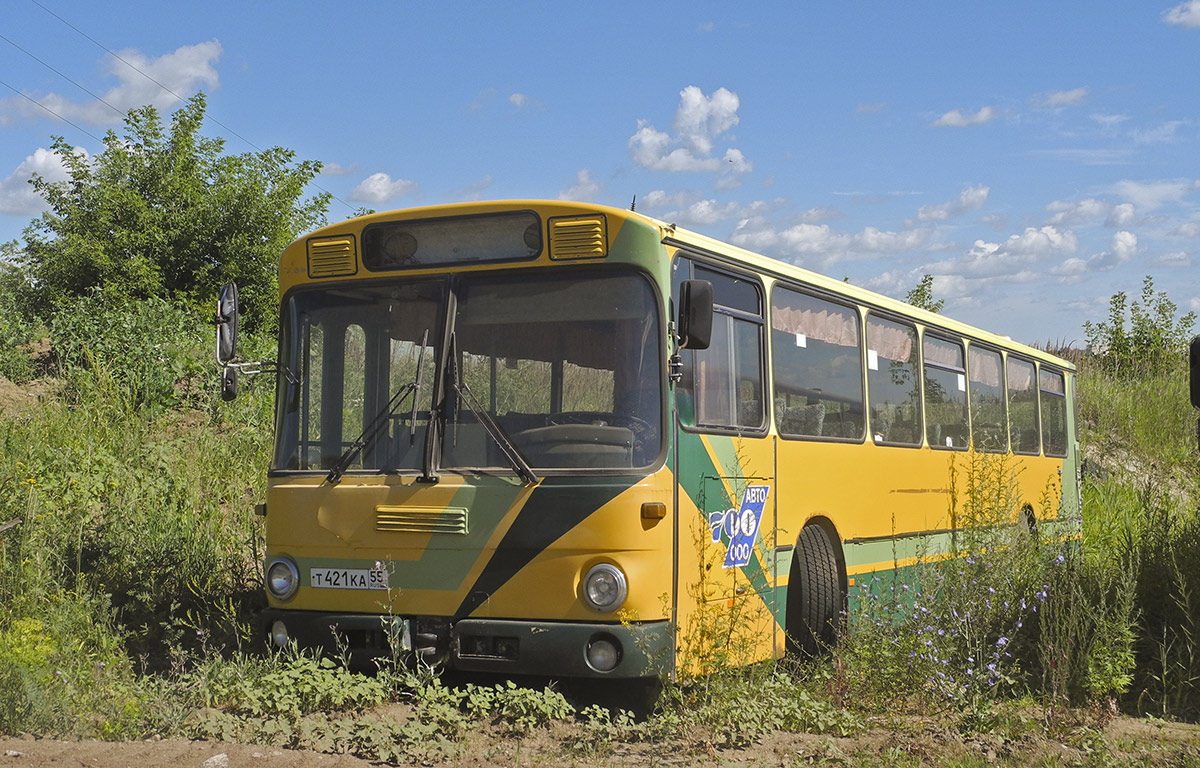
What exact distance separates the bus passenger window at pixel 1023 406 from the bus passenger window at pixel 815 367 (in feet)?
15.1

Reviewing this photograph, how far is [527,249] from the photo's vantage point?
741cm

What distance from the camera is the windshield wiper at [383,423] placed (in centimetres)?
745

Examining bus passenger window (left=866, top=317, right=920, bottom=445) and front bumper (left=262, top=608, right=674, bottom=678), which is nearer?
front bumper (left=262, top=608, right=674, bottom=678)

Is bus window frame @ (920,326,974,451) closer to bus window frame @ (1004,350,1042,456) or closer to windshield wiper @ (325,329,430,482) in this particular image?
bus window frame @ (1004,350,1042,456)

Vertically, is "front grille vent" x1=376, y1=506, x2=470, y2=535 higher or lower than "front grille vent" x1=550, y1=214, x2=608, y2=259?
lower

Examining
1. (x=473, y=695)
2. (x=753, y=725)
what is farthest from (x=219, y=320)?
(x=753, y=725)

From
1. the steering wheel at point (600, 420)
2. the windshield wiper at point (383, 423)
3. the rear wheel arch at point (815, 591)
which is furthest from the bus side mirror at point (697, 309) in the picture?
the rear wheel arch at point (815, 591)

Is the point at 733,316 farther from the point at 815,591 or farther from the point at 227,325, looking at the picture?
the point at 227,325

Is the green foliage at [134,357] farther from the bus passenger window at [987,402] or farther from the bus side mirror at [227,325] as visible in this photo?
the bus passenger window at [987,402]

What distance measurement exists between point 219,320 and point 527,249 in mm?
2044

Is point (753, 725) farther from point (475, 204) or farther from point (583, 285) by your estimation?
point (475, 204)

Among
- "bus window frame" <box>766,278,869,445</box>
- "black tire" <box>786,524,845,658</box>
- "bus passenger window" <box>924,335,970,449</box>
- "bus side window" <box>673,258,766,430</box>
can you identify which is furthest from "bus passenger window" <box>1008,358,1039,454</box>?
"bus side window" <box>673,258,766,430</box>

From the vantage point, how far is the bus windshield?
7.10m

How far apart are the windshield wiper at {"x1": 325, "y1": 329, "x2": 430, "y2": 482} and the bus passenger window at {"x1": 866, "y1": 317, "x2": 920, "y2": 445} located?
4.23m
